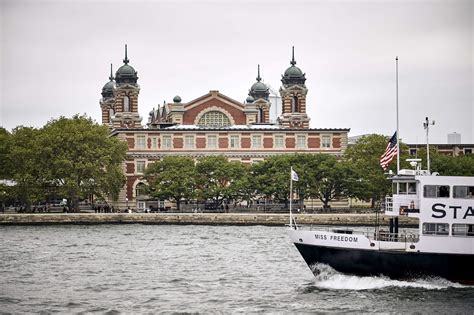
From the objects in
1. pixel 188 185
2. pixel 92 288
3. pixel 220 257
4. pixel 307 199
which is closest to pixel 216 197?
pixel 188 185

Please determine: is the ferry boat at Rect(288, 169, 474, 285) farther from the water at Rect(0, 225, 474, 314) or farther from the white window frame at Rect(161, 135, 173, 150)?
the white window frame at Rect(161, 135, 173, 150)

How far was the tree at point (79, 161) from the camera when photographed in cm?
11681

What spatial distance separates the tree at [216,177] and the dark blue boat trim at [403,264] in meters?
72.2

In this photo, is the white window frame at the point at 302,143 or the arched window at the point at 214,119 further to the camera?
the arched window at the point at 214,119

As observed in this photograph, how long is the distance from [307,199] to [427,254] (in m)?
82.8

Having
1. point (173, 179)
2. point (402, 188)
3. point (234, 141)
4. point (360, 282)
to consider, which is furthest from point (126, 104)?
point (360, 282)

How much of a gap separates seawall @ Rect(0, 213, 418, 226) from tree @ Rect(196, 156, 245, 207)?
11697 mm

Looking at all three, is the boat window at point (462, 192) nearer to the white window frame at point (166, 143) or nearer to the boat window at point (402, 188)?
the boat window at point (402, 188)

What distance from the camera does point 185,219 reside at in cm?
11219

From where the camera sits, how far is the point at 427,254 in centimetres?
5081

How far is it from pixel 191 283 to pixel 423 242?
41.1 feet

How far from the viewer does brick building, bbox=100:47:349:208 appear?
458 feet

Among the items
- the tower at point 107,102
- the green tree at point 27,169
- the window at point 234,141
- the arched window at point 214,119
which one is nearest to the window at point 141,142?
the arched window at point 214,119

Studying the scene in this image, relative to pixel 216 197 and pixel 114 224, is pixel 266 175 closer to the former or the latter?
pixel 216 197
